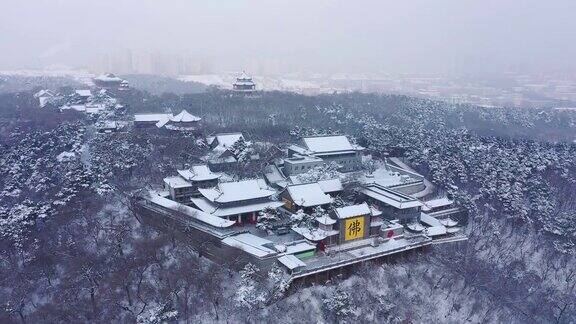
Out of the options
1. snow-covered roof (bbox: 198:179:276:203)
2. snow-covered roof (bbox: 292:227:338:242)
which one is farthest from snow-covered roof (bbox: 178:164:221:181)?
snow-covered roof (bbox: 292:227:338:242)

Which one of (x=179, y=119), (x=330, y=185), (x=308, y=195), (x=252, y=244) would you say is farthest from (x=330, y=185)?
(x=179, y=119)

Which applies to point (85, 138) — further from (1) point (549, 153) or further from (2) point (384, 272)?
(1) point (549, 153)

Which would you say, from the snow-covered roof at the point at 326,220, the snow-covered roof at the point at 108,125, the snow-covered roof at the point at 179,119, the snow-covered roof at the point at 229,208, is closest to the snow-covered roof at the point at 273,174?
the snow-covered roof at the point at 229,208

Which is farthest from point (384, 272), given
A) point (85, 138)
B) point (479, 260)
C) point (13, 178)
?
point (85, 138)

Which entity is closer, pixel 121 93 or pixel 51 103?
pixel 51 103

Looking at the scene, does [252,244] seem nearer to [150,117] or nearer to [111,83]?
[150,117]
